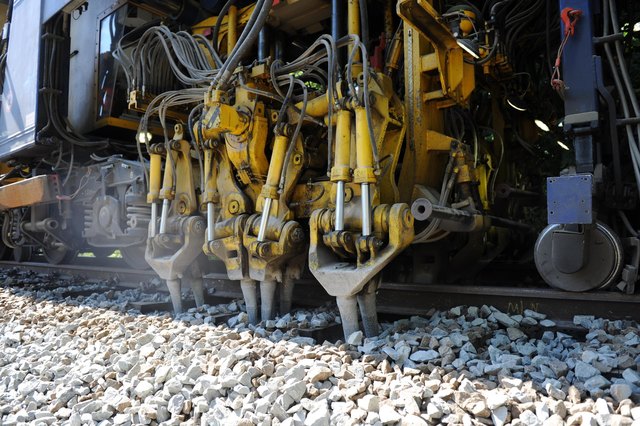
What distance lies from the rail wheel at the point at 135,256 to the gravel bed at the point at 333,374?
2404 mm

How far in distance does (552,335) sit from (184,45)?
3.25 meters

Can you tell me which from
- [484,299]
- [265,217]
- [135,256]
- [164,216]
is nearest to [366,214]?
[265,217]

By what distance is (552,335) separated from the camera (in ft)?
8.00

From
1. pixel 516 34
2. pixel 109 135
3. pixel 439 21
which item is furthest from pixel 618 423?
pixel 109 135

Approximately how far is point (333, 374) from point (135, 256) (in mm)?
4098

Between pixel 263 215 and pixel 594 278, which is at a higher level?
pixel 263 215

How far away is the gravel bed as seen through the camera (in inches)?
64.1

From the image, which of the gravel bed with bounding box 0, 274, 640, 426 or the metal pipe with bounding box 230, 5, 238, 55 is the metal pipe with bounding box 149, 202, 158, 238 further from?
the metal pipe with bounding box 230, 5, 238, 55

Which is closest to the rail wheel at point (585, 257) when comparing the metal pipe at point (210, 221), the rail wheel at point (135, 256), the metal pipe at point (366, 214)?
the metal pipe at point (366, 214)

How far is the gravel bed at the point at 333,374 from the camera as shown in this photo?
1.63 meters

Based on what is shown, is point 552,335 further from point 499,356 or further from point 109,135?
point 109,135

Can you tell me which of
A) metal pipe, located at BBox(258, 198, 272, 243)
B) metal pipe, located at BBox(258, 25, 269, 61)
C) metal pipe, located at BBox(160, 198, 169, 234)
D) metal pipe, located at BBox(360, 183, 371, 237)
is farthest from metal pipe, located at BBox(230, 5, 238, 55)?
metal pipe, located at BBox(360, 183, 371, 237)

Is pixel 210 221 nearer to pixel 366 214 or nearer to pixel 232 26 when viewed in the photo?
pixel 366 214

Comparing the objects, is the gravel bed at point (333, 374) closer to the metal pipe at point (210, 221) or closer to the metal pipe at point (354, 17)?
the metal pipe at point (210, 221)
